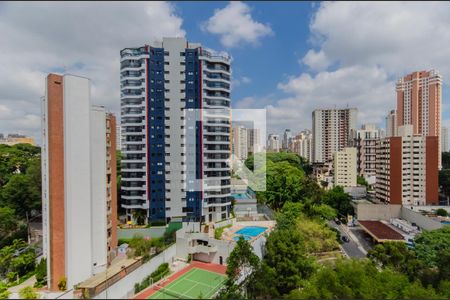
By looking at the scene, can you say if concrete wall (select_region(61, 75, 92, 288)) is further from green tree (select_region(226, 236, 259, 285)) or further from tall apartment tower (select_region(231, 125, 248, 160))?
tall apartment tower (select_region(231, 125, 248, 160))

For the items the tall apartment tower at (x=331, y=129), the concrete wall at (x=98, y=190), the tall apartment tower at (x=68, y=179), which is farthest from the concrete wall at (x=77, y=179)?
the tall apartment tower at (x=331, y=129)

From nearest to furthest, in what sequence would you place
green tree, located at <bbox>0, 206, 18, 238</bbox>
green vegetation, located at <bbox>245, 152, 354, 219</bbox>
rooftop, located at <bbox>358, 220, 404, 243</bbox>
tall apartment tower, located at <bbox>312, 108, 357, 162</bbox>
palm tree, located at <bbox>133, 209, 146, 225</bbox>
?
green tree, located at <bbox>0, 206, 18, 238</bbox>
rooftop, located at <bbox>358, 220, 404, 243</bbox>
palm tree, located at <bbox>133, 209, 146, 225</bbox>
green vegetation, located at <bbox>245, 152, 354, 219</bbox>
tall apartment tower, located at <bbox>312, 108, 357, 162</bbox>

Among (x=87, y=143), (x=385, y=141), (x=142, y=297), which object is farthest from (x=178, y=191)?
(x=385, y=141)

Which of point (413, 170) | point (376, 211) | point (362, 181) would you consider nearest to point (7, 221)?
point (376, 211)

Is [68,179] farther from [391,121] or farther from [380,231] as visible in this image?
[391,121]

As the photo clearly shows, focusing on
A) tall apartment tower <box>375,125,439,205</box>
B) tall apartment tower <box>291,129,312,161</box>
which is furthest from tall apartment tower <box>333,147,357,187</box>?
tall apartment tower <box>291,129,312,161</box>

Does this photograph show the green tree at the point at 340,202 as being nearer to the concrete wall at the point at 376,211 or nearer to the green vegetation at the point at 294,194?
the green vegetation at the point at 294,194
